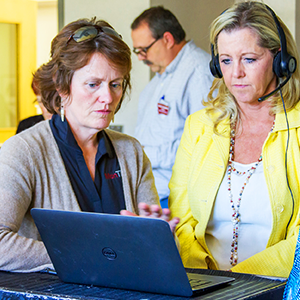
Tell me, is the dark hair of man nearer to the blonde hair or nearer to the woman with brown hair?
the blonde hair

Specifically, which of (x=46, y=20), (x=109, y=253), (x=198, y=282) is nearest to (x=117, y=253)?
(x=109, y=253)

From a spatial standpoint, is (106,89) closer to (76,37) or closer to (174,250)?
(76,37)

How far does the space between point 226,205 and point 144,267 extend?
0.72m

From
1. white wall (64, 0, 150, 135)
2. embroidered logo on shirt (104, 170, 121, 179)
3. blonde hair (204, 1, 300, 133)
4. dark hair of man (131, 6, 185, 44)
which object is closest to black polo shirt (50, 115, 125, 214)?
embroidered logo on shirt (104, 170, 121, 179)

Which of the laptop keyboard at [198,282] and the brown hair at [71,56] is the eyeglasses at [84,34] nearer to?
the brown hair at [71,56]

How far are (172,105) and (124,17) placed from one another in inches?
44.7

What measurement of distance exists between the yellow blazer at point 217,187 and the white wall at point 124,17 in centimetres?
175

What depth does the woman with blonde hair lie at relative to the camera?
1456 millimetres

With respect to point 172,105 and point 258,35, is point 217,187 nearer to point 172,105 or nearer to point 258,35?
point 258,35

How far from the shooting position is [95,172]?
4.77 ft

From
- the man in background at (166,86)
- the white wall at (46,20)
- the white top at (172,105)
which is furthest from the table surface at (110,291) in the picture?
the white wall at (46,20)

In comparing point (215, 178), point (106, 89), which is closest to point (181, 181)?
point (215, 178)

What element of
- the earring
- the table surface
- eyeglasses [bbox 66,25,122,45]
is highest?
eyeglasses [bbox 66,25,122,45]

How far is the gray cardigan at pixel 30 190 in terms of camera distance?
1.13 m
